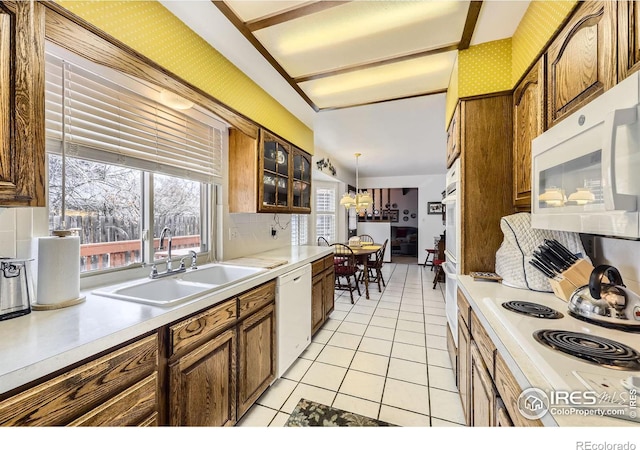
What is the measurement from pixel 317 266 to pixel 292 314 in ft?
2.22

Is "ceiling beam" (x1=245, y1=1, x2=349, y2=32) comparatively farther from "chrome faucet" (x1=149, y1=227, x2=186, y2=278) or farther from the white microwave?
"chrome faucet" (x1=149, y1=227, x2=186, y2=278)

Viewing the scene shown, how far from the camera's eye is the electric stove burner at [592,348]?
2.38ft

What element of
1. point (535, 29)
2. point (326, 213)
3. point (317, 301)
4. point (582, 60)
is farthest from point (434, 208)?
point (582, 60)

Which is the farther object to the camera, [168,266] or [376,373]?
[376,373]

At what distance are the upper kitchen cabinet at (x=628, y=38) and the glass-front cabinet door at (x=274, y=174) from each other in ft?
6.89

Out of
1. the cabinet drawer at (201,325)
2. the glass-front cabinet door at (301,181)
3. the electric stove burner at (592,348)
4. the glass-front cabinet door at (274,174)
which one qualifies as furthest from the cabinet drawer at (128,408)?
the glass-front cabinet door at (301,181)

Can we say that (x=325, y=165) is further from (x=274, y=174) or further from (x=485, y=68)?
(x=485, y=68)

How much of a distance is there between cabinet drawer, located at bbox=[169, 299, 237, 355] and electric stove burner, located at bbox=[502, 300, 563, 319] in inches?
54.5

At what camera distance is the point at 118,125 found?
58.2 inches

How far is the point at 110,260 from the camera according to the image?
5.05 feet

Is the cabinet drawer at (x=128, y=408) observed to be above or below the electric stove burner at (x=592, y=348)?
below

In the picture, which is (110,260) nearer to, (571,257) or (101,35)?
(101,35)

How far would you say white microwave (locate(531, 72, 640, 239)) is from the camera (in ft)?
2.23

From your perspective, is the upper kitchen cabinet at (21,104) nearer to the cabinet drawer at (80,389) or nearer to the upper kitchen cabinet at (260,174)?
the cabinet drawer at (80,389)
